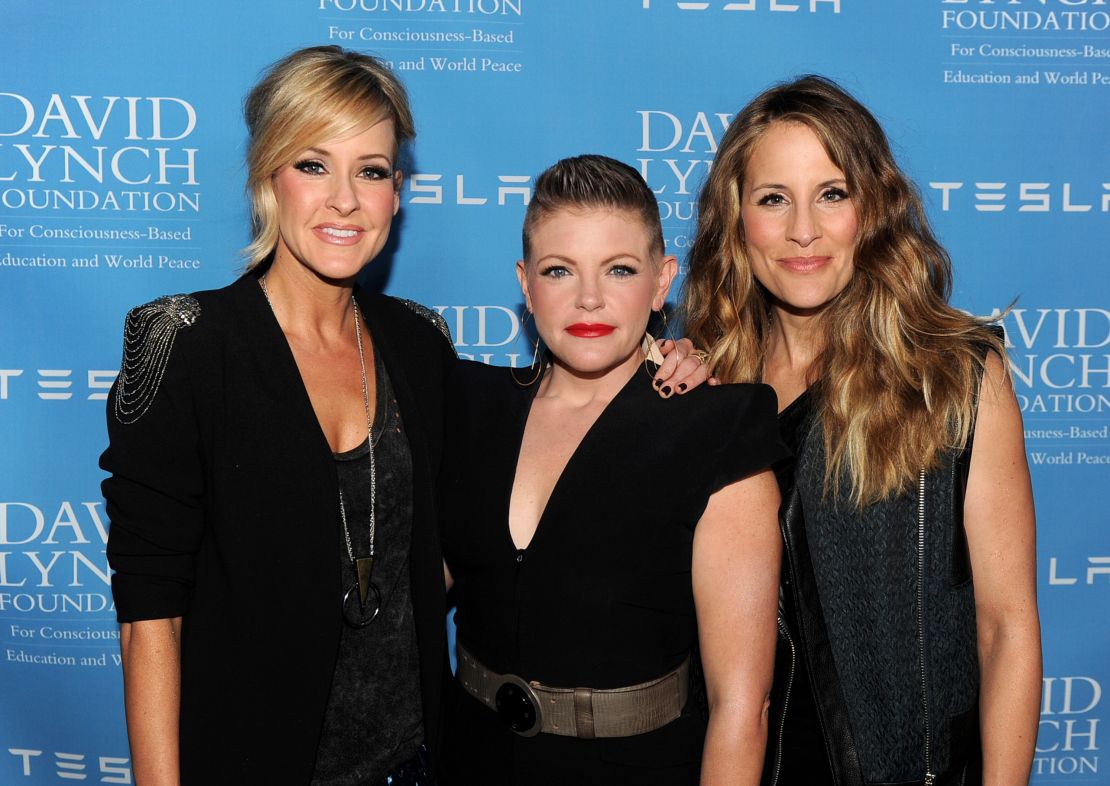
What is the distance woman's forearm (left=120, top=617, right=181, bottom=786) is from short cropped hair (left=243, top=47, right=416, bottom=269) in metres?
0.75

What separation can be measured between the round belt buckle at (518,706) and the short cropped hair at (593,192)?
803mm

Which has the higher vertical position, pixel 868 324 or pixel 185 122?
pixel 185 122

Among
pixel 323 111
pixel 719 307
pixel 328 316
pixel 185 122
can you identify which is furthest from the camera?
pixel 185 122

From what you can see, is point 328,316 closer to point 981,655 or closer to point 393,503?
point 393,503

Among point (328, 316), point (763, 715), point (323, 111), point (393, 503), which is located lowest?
point (763, 715)

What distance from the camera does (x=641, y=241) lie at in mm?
1872

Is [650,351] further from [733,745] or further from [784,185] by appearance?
[733,745]

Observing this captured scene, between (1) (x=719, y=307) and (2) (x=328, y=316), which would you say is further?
(1) (x=719, y=307)

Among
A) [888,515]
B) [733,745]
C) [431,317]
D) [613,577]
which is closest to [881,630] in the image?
[888,515]

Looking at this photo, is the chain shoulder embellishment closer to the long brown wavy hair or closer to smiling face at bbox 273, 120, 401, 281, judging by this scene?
smiling face at bbox 273, 120, 401, 281

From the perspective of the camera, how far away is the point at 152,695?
5.97ft

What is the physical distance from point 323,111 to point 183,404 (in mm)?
625

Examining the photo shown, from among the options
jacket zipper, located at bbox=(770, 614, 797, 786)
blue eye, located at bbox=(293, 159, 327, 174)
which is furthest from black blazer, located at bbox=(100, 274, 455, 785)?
jacket zipper, located at bbox=(770, 614, 797, 786)

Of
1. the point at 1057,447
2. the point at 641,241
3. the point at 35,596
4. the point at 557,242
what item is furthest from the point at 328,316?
the point at 1057,447
